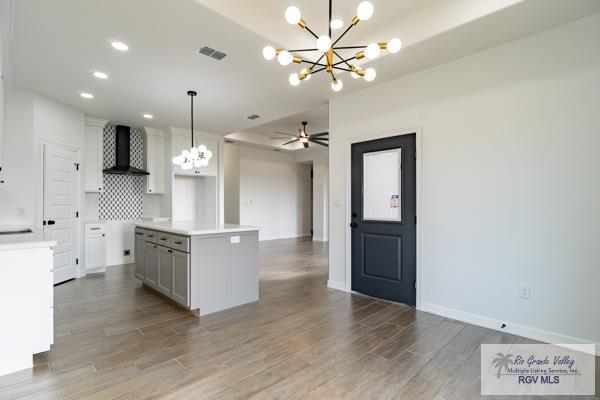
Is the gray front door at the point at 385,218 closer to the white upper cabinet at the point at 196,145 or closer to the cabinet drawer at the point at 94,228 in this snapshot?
the white upper cabinet at the point at 196,145

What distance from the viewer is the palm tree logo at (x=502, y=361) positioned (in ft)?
7.63

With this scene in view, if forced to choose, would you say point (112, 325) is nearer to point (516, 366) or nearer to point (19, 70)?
point (19, 70)

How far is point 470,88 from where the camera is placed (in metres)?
3.15

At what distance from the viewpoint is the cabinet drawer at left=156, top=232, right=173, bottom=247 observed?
360 cm

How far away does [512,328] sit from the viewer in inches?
113

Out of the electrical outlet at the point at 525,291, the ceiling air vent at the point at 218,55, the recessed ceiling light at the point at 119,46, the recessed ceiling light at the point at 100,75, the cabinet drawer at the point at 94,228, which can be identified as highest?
the ceiling air vent at the point at 218,55

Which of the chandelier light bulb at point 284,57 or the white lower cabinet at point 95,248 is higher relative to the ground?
the chandelier light bulb at point 284,57

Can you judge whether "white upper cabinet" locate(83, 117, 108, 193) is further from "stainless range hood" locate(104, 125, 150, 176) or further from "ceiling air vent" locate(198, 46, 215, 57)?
"ceiling air vent" locate(198, 46, 215, 57)

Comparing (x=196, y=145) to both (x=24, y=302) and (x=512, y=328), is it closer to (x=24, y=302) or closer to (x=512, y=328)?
(x=24, y=302)

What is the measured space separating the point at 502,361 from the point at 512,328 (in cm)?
62

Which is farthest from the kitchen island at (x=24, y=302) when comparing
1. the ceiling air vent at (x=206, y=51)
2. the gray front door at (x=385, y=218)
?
the gray front door at (x=385, y=218)

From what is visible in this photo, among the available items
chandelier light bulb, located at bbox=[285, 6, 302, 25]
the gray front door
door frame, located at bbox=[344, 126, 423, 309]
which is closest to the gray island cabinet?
door frame, located at bbox=[344, 126, 423, 309]

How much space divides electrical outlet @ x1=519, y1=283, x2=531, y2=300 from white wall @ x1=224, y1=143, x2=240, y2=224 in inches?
289

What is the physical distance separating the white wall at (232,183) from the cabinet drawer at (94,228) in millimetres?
3948
